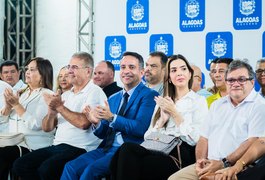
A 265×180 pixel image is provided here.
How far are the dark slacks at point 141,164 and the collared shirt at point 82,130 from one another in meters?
0.79

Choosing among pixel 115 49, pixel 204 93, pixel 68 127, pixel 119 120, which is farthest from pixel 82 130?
pixel 115 49

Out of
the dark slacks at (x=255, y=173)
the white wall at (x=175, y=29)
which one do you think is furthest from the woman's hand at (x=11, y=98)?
the dark slacks at (x=255, y=173)

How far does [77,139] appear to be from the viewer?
474cm

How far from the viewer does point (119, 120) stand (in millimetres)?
4289

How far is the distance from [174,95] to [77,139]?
99 centimetres

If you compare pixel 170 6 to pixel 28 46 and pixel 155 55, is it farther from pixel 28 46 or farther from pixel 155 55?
pixel 28 46

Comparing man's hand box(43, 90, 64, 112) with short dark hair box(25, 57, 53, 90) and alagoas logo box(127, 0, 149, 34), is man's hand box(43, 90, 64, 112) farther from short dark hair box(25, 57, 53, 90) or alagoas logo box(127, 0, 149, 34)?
alagoas logo box(127, 0, 149, 34)

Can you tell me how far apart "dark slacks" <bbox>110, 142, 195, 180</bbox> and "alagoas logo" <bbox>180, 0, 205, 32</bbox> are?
8.14ft

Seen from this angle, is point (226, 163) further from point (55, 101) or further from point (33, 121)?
point (33, 121)

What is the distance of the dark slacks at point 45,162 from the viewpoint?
178 inches

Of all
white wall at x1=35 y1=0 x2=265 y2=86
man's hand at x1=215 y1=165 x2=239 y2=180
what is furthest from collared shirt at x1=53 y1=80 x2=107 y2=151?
white wall at x1=35 y1=0 x2=265 y2=86

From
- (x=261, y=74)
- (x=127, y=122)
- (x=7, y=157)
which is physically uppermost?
(x=261, y=74)

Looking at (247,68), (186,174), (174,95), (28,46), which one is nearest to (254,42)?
(174,95)

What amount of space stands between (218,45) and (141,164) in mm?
2538
